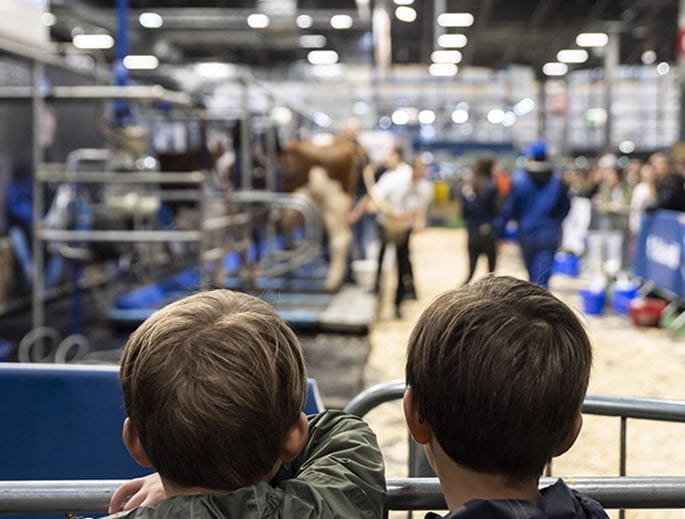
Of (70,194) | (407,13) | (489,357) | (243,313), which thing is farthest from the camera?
(407,13)

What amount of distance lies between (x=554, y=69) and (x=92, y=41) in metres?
17.2

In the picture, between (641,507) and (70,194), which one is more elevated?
(70,194)

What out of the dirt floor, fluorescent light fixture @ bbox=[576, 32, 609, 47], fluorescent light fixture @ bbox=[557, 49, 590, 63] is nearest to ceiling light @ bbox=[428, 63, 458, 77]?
fluorescent light fixture @ bbox=[557, 49, 590, 63]

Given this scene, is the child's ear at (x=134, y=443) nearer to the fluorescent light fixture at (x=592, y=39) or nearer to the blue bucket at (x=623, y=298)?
the blue bucket at (x=623, y=298)

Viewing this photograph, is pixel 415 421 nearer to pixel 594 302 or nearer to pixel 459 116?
pixel 594 302

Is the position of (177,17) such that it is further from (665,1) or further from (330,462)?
(330,462)

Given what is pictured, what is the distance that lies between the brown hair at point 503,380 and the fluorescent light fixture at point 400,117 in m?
38.2

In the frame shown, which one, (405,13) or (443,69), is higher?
(443,69)

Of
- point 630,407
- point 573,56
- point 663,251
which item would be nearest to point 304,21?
point 663,251

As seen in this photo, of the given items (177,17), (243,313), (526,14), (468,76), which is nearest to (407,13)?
(526,14)

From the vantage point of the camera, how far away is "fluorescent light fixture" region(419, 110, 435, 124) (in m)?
39.5

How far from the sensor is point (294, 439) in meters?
Answer: 1.21

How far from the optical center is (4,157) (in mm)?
8766

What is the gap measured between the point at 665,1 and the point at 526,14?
11.3 feet
